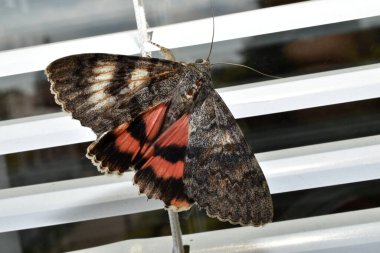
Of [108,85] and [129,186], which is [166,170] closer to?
[108,85]

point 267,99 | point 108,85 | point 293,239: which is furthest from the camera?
point 293,239

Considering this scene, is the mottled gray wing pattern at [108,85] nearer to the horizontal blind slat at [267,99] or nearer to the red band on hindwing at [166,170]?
the red band on hindwing at [166,170]

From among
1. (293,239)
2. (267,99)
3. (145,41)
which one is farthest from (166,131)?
(293,239)

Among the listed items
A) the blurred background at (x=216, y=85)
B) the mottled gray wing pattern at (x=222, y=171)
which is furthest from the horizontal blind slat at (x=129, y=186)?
the mottled gray wing pattern at (x=222, y=171)

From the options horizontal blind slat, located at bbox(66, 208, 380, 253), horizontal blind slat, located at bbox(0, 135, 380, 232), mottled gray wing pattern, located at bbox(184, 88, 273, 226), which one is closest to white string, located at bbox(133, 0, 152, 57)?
mottled gray wing pattern, located at bbox(184, 88, 273, 226)

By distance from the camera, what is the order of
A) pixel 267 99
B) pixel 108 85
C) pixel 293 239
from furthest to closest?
pixel 293 239 → pixel 267 99 → pixel 108 85

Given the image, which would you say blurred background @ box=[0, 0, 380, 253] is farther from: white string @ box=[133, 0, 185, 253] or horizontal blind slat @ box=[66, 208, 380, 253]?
white string @ box=[133, 0, 185, 253]

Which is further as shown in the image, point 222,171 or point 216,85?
point 216,85

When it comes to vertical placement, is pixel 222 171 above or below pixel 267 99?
Result: below
